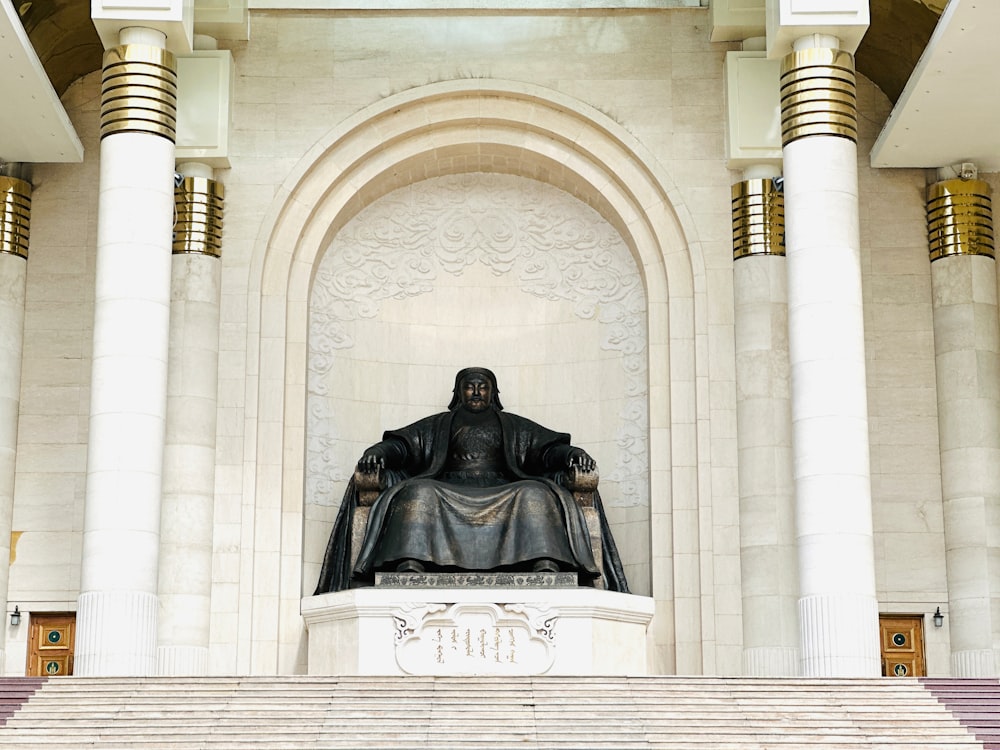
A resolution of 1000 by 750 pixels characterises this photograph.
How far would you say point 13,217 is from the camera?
1669 cm

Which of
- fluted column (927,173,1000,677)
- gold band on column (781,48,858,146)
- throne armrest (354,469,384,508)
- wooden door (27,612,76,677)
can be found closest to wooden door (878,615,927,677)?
fluted column (927,173,1000,677)

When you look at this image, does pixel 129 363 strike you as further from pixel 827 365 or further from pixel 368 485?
pixel 827 365

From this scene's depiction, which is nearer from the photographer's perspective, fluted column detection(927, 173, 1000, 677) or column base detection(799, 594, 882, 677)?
column base detection(799, 594, 882, 677)

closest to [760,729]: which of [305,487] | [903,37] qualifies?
[305,487]

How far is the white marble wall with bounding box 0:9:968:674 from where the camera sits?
630 inches

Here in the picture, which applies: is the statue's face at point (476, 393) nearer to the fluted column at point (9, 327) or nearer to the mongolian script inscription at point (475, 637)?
the mongolian script inscription at point (475, 637)

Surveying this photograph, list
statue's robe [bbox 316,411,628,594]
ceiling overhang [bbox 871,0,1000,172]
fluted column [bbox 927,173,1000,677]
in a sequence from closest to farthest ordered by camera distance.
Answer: ceiling overhang [bbox 871,0,1000,172]
statue's robe [bbox 316,411,628,594]
fluted column [bbox 927,173,1000,677]

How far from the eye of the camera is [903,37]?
1636cm

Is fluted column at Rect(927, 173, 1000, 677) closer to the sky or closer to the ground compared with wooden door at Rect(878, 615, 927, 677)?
closer to the sky

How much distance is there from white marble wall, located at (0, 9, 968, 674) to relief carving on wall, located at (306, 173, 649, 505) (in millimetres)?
248

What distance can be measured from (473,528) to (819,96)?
15.7 feet

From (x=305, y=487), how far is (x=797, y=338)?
205 inches

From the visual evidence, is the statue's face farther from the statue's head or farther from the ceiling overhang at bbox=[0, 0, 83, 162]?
the ceiling overhang at bbox=[0, 0, 83, 162]

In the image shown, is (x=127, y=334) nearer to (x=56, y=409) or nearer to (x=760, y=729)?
(x=56, y=409)
